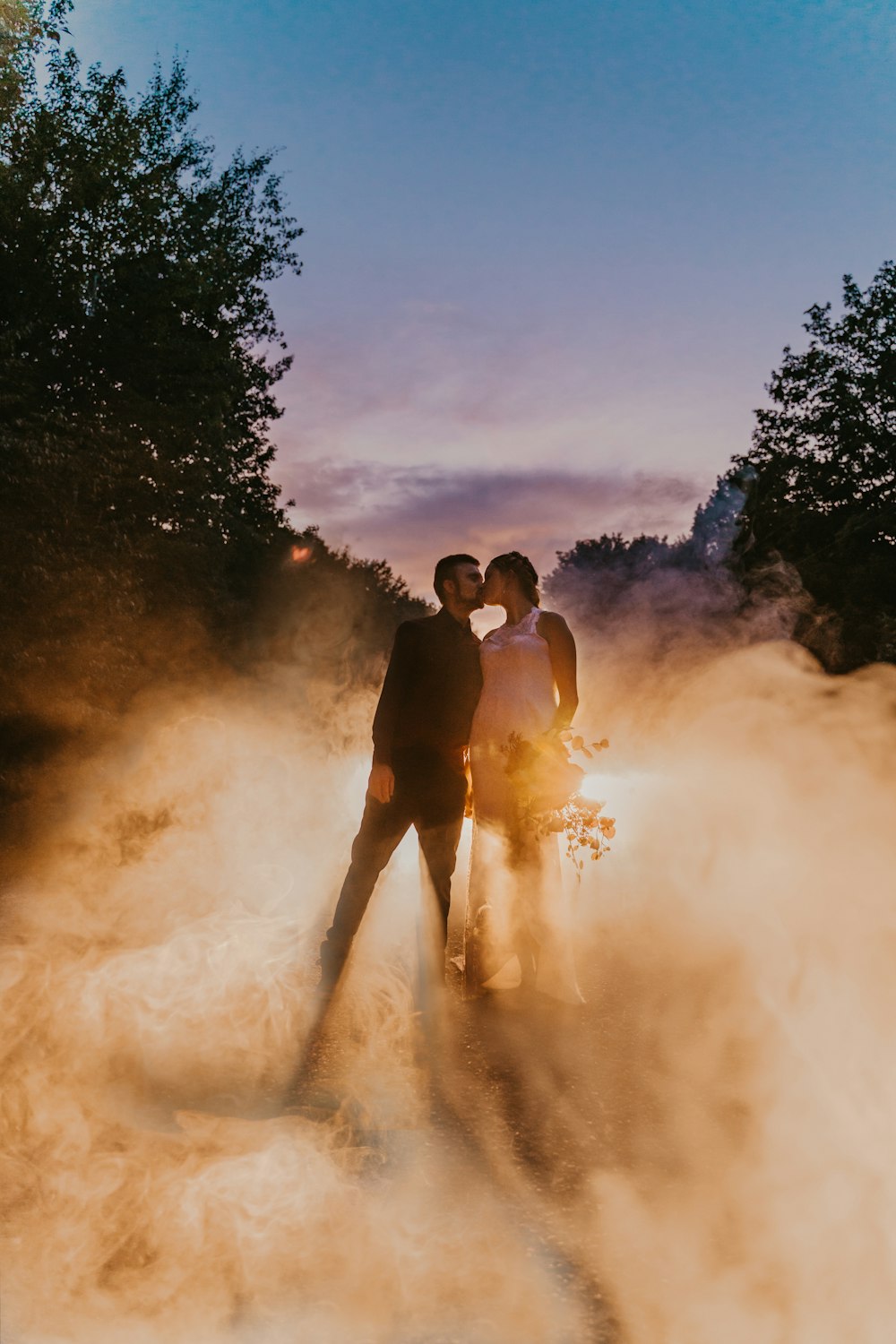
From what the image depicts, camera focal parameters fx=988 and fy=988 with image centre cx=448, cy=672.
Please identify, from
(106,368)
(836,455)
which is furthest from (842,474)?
(106,368)

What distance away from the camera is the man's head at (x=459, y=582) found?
5105 mm

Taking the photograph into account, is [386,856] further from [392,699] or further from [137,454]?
[137,454]

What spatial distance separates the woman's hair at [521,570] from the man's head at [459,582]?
0.17 meters

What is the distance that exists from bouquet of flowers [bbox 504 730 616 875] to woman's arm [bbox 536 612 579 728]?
11 cm

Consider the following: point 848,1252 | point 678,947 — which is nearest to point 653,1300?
point 848,1252

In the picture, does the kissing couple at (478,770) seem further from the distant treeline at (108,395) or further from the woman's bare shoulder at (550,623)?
the distant treeline at (108,395)

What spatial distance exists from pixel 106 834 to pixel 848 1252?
7.70 metres

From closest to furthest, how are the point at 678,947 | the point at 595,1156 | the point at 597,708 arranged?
the point at 595,1156 → the point at 678,947 → the point at 597,708

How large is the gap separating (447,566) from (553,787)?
1262mm

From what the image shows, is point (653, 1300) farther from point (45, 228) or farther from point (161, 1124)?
point (45, 228)

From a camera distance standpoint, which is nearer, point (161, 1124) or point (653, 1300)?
Answer: point (653, 1300)

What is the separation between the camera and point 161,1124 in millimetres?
3215

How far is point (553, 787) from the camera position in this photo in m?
5.05

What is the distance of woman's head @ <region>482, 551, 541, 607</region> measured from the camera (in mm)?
5262
